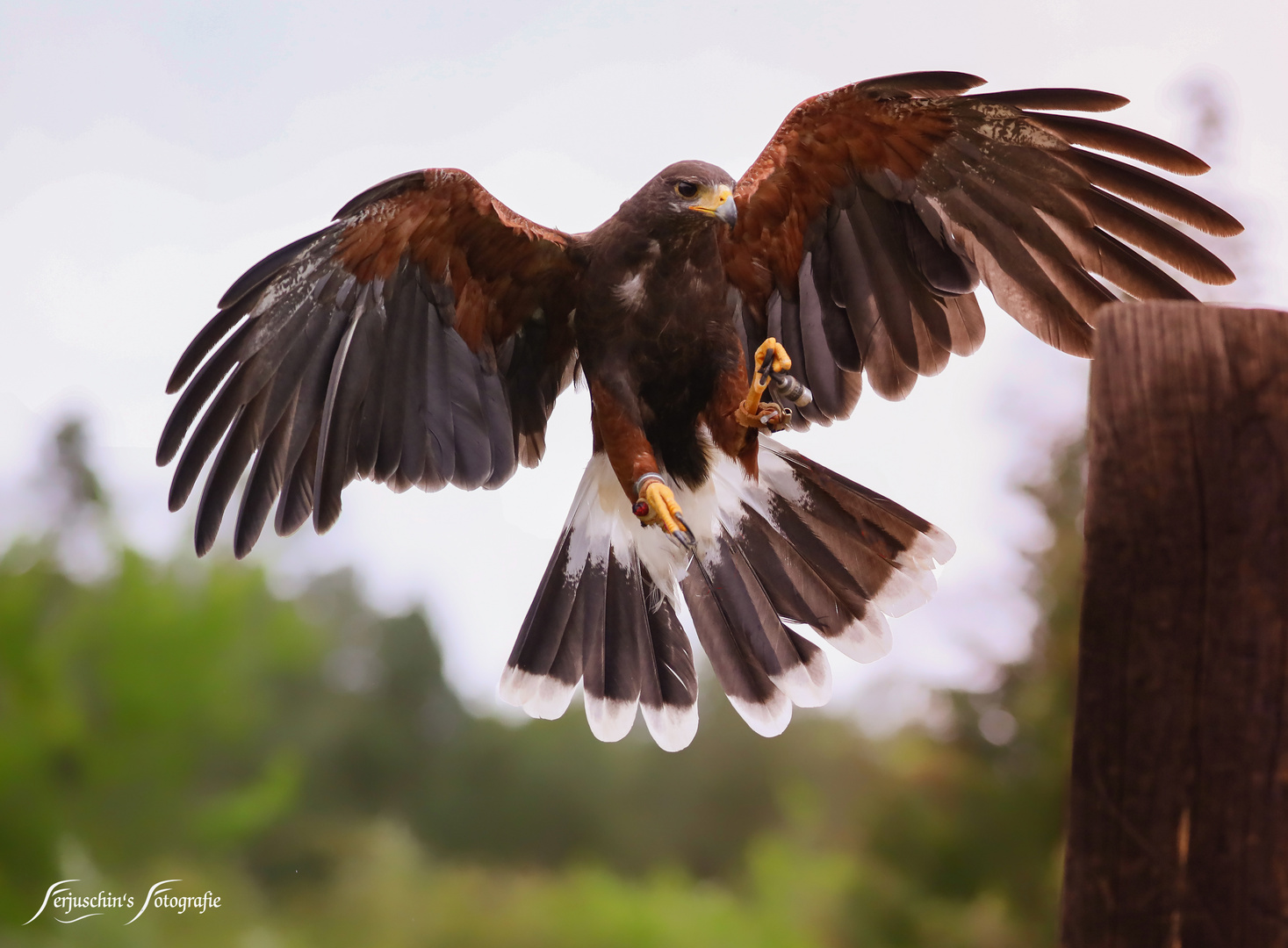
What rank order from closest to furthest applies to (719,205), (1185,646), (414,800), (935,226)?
(1185,646), (719,205), (935,226), (414,800)

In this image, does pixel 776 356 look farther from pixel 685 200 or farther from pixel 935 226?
pixel 935 226

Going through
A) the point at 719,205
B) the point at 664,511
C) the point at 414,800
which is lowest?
the point at 414,800

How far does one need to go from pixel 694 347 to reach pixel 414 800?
12.8 metres

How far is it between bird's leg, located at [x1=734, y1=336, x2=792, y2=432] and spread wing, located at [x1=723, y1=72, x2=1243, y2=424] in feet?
1.25

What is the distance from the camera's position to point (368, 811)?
14.2 meters

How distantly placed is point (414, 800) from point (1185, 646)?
48.0 feet

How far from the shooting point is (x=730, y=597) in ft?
11.9

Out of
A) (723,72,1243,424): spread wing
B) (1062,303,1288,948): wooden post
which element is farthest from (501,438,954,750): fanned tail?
(1062,303,1288,948): wooden post

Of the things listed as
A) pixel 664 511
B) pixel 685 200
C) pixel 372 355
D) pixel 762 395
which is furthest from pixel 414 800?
pixel 685 200

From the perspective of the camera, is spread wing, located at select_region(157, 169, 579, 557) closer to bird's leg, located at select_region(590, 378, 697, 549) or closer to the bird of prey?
the bird of prey

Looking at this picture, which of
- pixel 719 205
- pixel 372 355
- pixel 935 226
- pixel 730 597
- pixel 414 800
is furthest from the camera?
pixel 414 800

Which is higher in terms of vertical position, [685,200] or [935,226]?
[935,226]

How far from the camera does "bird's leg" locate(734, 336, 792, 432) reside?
2.97m

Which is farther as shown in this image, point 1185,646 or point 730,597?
point 730,597
